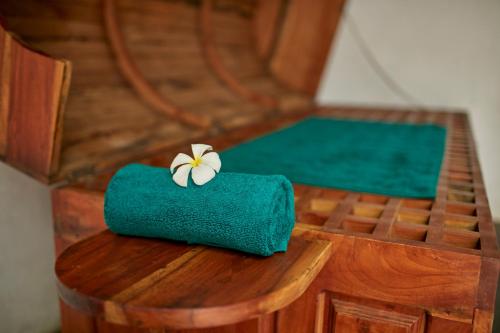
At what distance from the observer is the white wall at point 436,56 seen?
3.13 metres

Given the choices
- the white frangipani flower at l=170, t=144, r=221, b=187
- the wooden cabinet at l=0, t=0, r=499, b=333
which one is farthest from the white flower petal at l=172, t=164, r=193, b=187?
the wooden cabinet at l=0, t=0, r=499, b=333

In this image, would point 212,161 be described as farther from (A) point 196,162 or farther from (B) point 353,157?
(B) point 353,157

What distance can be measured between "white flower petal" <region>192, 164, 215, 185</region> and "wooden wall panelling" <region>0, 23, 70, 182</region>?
426 mm

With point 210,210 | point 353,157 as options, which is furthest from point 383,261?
point 353,157

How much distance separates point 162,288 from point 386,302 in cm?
45

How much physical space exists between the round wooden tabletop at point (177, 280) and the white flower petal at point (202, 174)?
0.12m

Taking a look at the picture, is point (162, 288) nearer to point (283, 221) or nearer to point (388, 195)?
point (283, 221)

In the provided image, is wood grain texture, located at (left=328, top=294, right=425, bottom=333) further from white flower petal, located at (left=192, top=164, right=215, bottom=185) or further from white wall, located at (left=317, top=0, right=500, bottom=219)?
white wall, located at (left=317, top=0, right=500, bottom=219)

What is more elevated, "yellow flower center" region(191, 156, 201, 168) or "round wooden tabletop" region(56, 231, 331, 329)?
"yellow flower center" region(191, 156, 201, 168)

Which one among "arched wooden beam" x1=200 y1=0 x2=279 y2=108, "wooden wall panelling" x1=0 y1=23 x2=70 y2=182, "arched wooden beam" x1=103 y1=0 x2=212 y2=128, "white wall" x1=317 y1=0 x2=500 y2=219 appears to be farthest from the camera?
"white wall" x1=317 y1=0 x2=500 y2=219

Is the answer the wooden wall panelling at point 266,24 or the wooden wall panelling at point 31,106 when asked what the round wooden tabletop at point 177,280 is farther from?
the wooden wall panelling at point 266,24

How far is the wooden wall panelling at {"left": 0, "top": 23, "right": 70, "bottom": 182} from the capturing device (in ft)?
3.68

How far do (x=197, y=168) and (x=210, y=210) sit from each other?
89mm

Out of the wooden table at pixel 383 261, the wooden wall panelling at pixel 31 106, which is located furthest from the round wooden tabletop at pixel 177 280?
the wooden wall panelling at pixel 31 106
